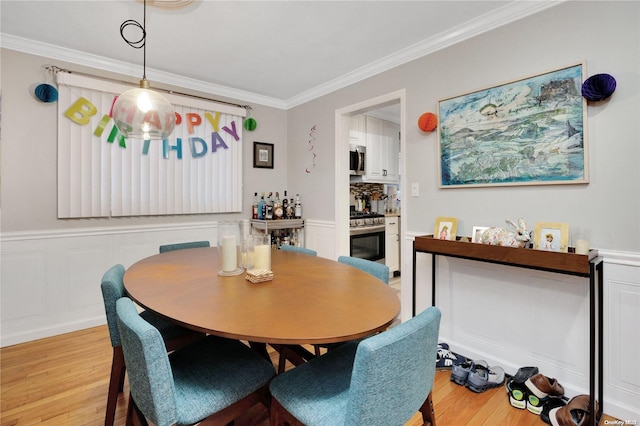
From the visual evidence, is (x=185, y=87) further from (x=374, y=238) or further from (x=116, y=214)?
(x=374, y=238)

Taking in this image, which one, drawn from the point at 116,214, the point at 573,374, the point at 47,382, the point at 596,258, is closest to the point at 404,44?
the point at 596,258

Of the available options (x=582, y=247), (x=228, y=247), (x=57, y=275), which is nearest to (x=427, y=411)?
Answer: (x=228, y=247)

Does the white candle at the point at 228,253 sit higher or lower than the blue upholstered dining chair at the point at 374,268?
higher

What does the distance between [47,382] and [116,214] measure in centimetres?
146

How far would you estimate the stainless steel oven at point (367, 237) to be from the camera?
4.00 m

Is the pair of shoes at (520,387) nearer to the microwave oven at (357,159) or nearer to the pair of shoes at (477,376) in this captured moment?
the pair of shoes at (477,376)

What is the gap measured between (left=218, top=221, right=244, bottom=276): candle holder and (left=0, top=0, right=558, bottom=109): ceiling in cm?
153

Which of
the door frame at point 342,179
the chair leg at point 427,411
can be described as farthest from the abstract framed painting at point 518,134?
the chair leg at point 427,411

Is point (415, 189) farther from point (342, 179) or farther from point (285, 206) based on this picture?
point (285, 206)

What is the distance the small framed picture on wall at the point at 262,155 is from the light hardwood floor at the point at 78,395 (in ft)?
7.67

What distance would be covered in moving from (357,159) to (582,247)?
9.18 feet

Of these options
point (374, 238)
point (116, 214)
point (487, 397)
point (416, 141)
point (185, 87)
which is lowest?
point (487, 397)

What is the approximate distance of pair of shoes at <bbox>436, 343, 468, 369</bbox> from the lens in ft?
7.31

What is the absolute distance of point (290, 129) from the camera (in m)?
4.11
